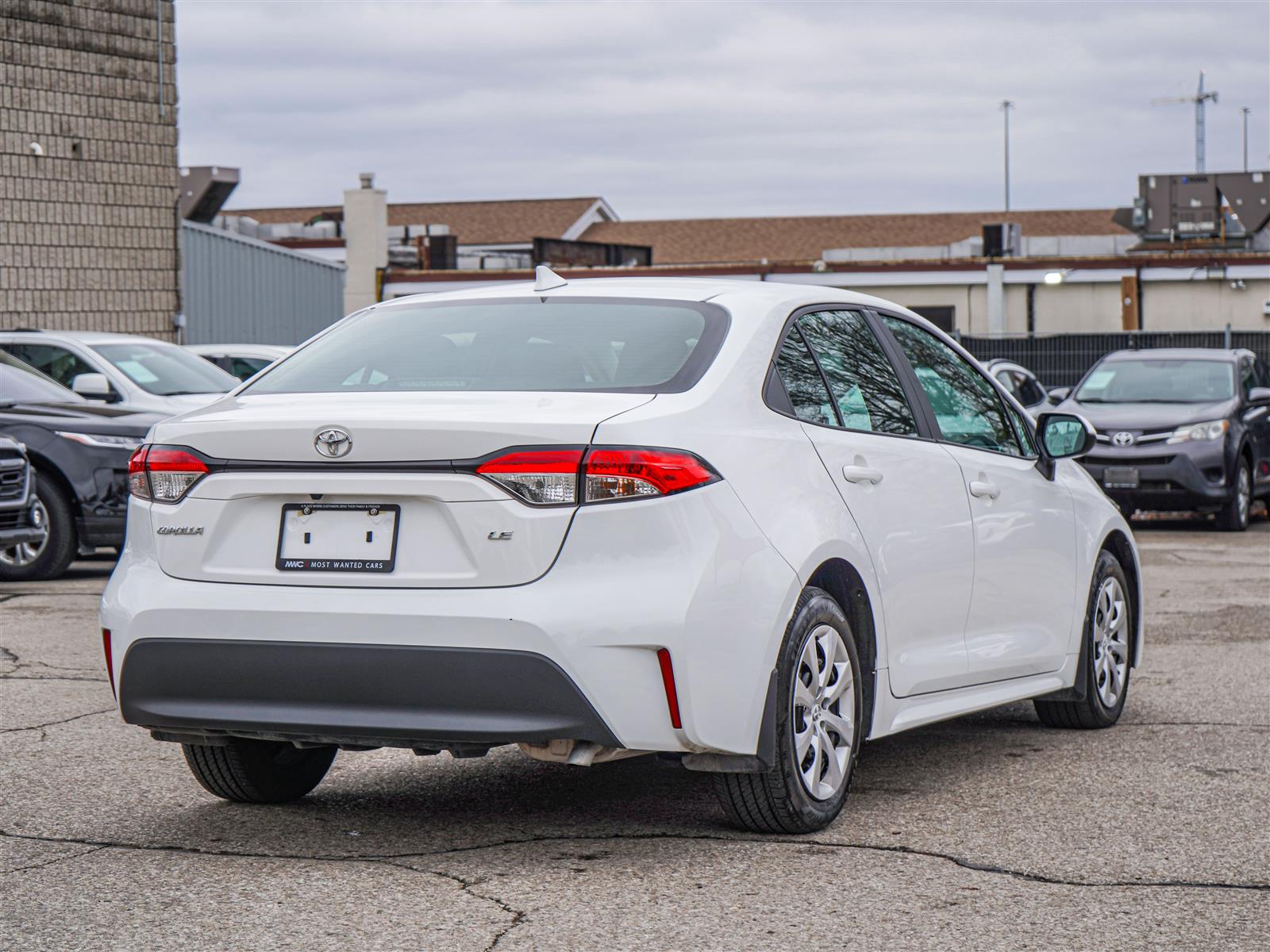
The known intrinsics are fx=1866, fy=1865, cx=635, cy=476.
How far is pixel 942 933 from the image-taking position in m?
4.31

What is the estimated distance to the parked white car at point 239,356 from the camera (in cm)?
1927

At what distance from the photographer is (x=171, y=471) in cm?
509

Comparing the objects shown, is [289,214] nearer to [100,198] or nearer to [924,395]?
[100,198]

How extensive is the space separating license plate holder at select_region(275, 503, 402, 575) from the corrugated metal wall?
21394mm

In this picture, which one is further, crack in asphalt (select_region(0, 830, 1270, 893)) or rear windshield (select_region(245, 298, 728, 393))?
rear windshield (select_region(245, 298, 728, 393))

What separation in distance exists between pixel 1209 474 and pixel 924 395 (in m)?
11.7

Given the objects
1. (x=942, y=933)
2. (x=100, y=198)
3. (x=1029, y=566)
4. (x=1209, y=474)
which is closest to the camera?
(x=942, y=933)

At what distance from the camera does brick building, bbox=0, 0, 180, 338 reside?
23.0 metres

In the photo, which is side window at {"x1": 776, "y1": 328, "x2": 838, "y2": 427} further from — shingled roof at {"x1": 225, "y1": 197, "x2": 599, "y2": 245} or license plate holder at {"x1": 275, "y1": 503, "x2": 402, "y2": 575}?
shingled roof at {"x1": 225, "y1": 197, "x2": 599, "y2": 245}

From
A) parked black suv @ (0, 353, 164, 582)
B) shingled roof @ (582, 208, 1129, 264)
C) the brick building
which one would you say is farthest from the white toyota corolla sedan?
shingled roof @ (582, 208, 1129, 264)

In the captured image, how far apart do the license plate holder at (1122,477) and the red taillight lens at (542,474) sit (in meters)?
13.3

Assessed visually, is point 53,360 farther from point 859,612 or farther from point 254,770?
point 859,612

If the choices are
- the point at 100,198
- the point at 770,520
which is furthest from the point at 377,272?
the point at 770,520

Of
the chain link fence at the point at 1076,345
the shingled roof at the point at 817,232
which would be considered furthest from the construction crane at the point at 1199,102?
the chain link fence at the point at 1076,345
